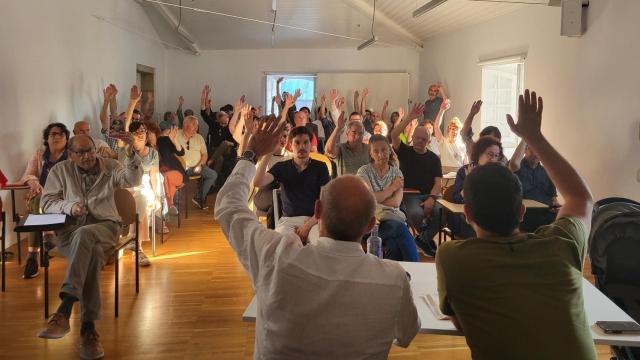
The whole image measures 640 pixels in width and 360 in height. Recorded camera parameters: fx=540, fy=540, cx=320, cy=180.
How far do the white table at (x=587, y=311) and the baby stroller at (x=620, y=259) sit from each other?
18.7 inches

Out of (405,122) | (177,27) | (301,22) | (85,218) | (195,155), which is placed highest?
(301,22)

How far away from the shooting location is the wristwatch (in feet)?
5.88

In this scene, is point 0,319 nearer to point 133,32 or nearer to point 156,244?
point 156,244

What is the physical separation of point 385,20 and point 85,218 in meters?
9.01

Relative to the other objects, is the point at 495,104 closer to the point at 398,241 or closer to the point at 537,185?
the point at 537,185

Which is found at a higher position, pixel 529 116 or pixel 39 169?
pixel 529 116

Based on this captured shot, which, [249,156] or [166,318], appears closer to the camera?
[249,156]

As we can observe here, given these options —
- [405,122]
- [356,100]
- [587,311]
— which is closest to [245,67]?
[356,100]

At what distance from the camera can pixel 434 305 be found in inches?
75.5

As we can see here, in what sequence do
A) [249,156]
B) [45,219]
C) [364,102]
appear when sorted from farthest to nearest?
1. [364,102]
2. [45,219]
3. [249,156]

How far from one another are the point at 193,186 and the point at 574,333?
31.0 feet

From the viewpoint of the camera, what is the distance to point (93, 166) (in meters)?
3.87

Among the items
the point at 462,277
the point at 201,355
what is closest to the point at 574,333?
the point at 462,277

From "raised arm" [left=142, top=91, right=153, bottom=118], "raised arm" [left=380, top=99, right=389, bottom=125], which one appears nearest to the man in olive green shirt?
"raised arm" [left=142, top=91, right=153, bottom=118]
